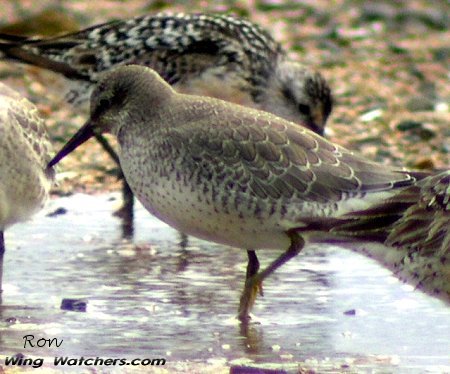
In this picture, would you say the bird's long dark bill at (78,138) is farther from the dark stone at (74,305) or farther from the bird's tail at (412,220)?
the bird's tail at (412,220)

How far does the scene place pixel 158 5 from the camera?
664 inches

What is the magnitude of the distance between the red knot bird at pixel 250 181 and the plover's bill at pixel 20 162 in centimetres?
76

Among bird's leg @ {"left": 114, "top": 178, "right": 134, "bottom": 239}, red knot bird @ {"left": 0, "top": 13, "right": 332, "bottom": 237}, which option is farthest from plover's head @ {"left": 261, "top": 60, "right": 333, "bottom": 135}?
bird's leg @ {"left": 114, "top": 178, "right": 134, "bottom": 239}

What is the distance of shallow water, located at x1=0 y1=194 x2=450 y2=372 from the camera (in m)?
6.77

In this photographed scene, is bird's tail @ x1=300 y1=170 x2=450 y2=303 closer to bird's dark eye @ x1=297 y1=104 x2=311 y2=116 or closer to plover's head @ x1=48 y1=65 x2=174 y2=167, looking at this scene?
plover's head @ x1=48 y1=65 x2=174 y2=167

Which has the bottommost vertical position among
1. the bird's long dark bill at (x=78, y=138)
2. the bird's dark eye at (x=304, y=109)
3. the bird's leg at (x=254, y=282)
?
the bird's dark eye at (x=304, y=109)

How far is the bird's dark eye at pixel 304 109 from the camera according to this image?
11.1 metres

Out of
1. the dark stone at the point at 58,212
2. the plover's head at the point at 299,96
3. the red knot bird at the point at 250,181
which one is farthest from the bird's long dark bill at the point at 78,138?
the plover's head at the point at 299,96

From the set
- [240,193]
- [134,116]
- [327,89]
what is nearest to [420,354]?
[240,193]

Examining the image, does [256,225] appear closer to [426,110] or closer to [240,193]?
[240,193]

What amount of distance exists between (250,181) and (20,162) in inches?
62.5

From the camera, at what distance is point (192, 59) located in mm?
10797

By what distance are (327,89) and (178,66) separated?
1265 millimetres

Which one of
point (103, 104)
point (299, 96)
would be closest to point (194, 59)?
point (299, 96)
